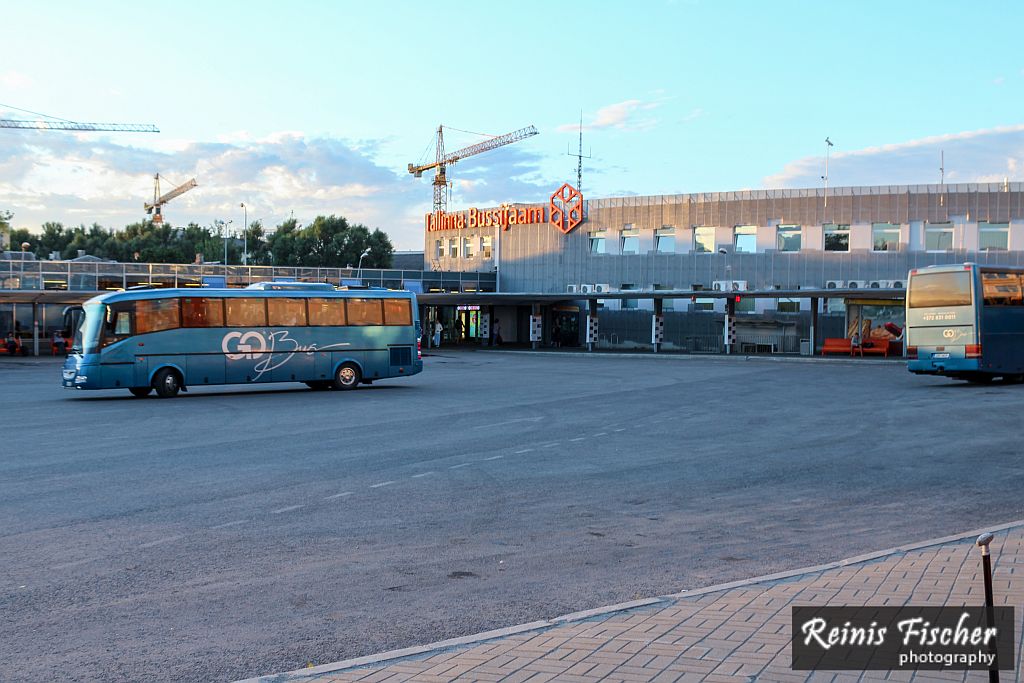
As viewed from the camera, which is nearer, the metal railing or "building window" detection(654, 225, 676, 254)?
the metal railing

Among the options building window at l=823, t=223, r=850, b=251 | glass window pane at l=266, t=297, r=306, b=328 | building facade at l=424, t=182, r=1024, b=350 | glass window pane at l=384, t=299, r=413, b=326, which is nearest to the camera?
glass window pane at l=266, t=297, r=306, b=328

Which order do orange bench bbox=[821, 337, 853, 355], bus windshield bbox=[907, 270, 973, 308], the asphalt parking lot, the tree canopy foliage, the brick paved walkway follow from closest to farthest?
1. the brick paved walkway
2. the asphalt parking lot
3. bus windshield bbox=[907, 270, 973, 308]
4. orange bench bbox=[821, 337, 853, 355]
5. the tree canopy foliage

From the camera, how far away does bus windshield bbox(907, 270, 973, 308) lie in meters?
30.3

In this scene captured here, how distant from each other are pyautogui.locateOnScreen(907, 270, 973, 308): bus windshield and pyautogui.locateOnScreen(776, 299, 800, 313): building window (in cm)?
2569

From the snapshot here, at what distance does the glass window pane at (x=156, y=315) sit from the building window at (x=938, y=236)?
40795 millimetres

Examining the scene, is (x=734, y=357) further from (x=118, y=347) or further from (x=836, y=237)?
(x=118, y=347)

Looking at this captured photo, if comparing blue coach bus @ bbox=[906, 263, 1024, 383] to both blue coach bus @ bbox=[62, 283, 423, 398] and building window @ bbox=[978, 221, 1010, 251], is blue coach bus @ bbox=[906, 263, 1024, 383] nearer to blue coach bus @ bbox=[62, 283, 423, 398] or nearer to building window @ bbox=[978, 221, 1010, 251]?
blue coach bus @ bbox=[62, 283, 423, 398]

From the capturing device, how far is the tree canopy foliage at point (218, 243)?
372ft

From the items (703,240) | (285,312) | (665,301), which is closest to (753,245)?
(703,240)

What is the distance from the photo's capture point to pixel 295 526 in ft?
32.5

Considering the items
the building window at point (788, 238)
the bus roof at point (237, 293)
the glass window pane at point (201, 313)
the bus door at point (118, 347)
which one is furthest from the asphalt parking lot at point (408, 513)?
the building window at point (788, 238)

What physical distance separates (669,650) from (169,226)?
135m

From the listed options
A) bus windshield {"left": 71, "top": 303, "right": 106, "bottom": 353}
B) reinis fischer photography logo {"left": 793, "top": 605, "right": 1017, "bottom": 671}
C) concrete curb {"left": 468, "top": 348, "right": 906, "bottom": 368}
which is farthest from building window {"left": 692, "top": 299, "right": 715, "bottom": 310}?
reinis fischer photography logo {"left": 793, "top": 605, "right": 1017, "bottom": 671}

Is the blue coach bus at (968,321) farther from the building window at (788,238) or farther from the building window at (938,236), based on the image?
the building window at (788,238)
